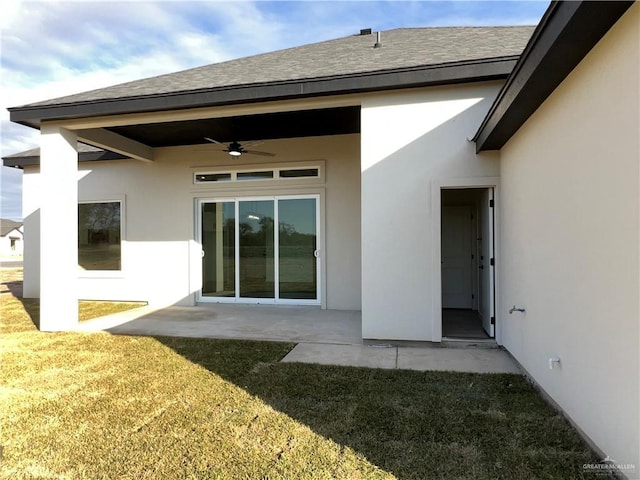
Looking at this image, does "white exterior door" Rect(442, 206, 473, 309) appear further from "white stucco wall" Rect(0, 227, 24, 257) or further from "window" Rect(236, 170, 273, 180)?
"white stucco wall" Rect(0, 227, 24, 257)

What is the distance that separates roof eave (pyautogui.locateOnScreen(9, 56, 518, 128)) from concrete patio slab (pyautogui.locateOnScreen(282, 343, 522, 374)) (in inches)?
135

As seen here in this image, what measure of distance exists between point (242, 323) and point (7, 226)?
2419 inches

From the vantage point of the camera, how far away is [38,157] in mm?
9422

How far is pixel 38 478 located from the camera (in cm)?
225

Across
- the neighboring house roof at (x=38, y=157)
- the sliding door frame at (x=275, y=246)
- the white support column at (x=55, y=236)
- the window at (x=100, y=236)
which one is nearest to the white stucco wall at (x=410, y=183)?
the sliding door frame at (x=275, y=246)

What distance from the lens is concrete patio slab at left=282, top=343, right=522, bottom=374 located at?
4.13 meters

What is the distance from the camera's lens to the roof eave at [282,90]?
4621mm

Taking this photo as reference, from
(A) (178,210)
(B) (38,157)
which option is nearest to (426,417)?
(A) (178,210)

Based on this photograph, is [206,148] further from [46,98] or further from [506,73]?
[506,73]

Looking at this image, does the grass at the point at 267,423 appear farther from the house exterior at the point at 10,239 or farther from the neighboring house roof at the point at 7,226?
the neighboring house roof at the point at 7,226

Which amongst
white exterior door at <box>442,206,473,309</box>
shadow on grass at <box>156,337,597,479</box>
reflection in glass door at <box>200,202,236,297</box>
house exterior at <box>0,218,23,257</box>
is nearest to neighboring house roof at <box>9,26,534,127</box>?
reflection in glass door at <box>200,202,236,297</box>

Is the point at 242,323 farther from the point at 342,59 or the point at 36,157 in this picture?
the point at 36,157

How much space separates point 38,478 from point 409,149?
478cm

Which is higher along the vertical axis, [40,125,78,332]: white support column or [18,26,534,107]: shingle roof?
[18,26,534,107]: shingle roof
